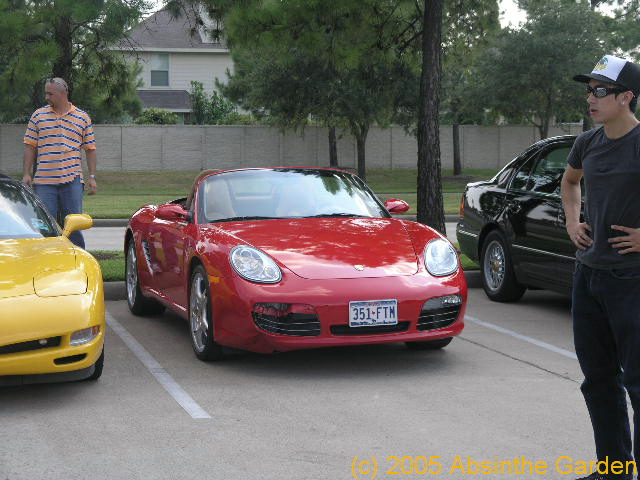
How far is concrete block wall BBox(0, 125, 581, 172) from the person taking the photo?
39625 mm

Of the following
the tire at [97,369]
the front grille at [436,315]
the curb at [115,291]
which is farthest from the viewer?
the curb at [115,291]

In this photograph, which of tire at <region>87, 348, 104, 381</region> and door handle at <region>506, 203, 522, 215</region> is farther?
door handle at <region>506, 203, 522, 215</region>

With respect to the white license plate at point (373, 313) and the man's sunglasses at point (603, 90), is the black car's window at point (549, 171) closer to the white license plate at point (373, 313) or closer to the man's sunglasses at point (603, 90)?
the white license plate at point (373, 313)

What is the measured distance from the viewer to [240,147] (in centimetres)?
4119

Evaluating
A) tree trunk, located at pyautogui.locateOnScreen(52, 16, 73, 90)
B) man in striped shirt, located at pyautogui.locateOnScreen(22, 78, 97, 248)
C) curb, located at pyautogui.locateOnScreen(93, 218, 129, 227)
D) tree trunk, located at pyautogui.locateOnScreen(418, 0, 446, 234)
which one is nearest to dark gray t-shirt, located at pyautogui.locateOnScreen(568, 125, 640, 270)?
man in striped shirt, located at pyautogui.locateOnScreen(22, 78, 97, 248)

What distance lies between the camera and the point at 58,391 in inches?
235

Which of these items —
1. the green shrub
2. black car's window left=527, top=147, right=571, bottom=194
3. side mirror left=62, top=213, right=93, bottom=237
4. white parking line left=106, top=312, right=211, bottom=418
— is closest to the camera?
white parking line left=106, top=312, right=211, bottom=418

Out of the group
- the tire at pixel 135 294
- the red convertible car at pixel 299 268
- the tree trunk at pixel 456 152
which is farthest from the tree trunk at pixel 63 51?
the tree trunk at pixel 456 152

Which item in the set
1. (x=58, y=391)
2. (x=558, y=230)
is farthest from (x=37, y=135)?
(x=558, y=230)

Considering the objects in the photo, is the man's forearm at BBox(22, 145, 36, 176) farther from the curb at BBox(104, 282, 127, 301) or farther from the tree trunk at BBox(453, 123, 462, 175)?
the tree trunk at BBox(453, 123, 462, 175)

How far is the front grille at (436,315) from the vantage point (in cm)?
652

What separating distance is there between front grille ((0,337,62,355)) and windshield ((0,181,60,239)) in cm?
130

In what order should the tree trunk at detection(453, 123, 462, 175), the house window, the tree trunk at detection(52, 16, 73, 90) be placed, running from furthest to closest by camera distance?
the house window
the tree trunk at detection(453, 123, 462, 175)
the tree trunk at detection(52, 16, 73, 90)

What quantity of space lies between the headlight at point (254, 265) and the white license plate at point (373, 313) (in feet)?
Answer: 1.70
